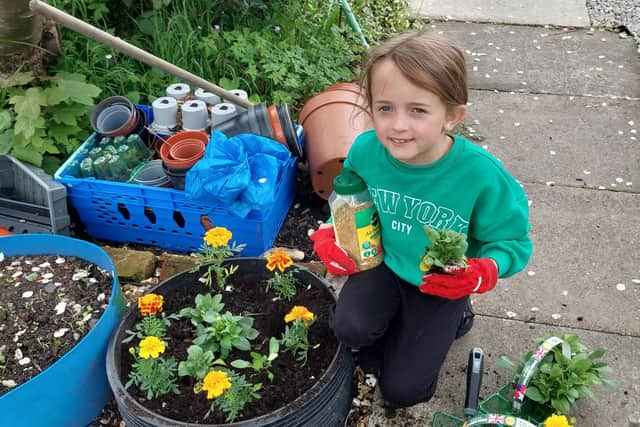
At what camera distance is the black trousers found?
6.72 ft

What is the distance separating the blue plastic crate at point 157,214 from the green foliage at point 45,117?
0.13 meters

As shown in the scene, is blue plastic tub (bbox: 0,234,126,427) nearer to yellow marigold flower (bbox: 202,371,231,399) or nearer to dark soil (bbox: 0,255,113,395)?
dark soil (bbox: 0,255,113,395)

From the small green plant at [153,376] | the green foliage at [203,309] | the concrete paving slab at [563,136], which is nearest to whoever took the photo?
the small green plant at [153,376]

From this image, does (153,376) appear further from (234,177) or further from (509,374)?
(509,374)

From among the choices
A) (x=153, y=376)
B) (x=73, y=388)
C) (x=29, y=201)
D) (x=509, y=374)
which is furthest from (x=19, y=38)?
(x=509, y=374)

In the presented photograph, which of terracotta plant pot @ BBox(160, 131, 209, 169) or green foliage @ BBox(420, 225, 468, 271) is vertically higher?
green foliage @ BBox(420, 225, 468, 271)

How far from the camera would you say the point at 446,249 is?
1649 mm

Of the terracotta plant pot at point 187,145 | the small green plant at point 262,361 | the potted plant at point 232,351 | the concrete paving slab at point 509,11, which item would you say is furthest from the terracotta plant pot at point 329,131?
the concrete paving slab at point 509,11

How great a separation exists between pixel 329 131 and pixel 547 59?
2462 millimetres

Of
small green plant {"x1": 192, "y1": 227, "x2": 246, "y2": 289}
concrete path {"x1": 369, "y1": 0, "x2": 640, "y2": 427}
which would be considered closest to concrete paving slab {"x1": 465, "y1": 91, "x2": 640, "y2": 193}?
concrete path {"x1": 369, "y1": 0, "x2": 640, "y2": 427}

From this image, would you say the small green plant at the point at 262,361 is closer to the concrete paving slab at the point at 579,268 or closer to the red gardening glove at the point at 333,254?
the red gardening glove at the point at 333,254

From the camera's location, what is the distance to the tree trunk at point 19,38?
9.20ft

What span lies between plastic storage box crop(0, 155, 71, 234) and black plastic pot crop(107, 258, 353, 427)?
77 cm

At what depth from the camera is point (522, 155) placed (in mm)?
3529
